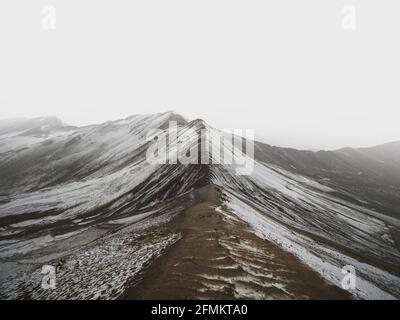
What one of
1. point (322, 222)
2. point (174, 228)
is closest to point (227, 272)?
point (174, 228)

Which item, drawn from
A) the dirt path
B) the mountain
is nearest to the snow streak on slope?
the mountain

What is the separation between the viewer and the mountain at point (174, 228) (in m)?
8.93

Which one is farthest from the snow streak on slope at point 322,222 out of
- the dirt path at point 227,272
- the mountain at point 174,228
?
the dirt path at point 227,272

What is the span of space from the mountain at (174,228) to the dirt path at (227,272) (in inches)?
1.5

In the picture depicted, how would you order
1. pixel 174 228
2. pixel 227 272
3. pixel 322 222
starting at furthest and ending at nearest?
1. pixel 322 222
2. pixel 174 228
3. pixel 227 272

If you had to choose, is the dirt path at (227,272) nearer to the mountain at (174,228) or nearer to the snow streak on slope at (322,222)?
the mountain at (174,228)

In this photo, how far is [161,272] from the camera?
8789 millimetres

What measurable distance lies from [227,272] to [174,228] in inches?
172

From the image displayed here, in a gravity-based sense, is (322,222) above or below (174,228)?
below

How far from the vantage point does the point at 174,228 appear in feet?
41.4

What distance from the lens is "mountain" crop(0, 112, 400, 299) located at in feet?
29.3

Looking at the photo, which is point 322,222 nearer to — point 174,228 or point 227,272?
point 174,228
